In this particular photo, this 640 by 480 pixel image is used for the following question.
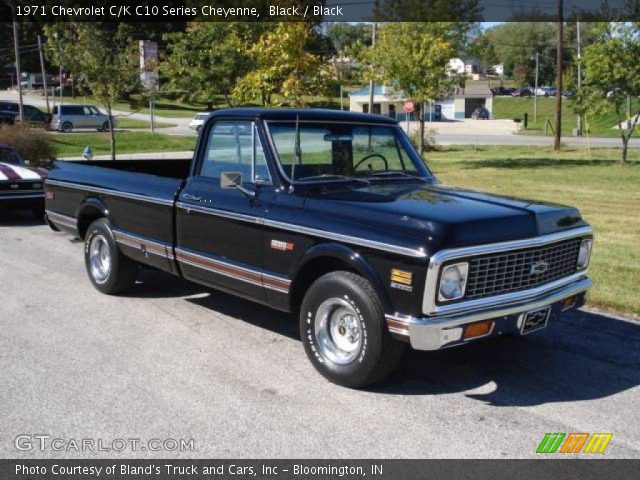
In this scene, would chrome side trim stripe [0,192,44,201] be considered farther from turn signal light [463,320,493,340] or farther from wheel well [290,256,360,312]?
turn signal light [463,320,493,340]

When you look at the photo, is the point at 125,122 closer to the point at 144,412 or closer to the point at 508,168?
the point at 508,168

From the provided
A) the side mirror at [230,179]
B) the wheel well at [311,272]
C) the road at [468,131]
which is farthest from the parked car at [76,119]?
the wheel well at [311,272]

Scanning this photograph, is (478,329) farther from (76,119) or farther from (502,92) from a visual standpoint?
(502,92)

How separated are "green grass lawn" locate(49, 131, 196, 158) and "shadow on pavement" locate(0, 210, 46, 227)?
48.6ft

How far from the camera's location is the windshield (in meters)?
5.55

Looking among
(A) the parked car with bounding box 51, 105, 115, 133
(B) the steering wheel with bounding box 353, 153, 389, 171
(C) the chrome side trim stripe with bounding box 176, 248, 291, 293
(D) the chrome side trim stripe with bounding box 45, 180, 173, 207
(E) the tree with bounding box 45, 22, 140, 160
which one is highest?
(E) the tree with bounding box 45, 22, 140, 160

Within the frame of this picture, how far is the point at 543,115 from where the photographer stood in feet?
226

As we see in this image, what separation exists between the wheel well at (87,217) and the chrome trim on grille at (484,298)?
4.36 metres

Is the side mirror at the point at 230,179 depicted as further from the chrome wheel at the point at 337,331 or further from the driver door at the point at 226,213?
the chrome wheel at the point at 337,331

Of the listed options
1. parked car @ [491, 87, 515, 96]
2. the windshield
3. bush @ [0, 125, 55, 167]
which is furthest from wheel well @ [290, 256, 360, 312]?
parked car @ [491, 87, 515, 96]

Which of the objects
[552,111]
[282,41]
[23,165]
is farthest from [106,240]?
[552,111]

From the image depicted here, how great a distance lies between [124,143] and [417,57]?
16.5 meters

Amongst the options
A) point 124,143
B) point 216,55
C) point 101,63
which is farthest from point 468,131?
point 101,63

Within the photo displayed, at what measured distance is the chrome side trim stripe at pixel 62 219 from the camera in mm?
7836
